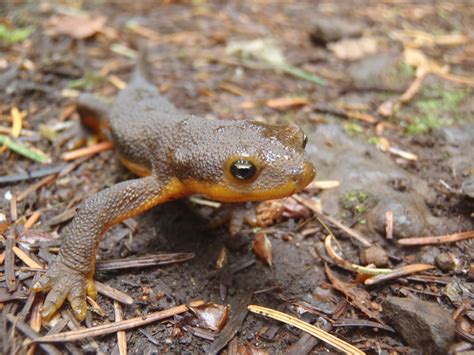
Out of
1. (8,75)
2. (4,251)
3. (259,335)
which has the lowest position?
(259,335)

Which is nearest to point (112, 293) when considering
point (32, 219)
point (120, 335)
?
point (120, 335)

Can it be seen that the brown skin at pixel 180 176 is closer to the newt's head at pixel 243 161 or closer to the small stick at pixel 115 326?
the newt's head at pixel 243 161

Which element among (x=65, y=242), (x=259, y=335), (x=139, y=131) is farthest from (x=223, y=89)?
(x=259, y=335)

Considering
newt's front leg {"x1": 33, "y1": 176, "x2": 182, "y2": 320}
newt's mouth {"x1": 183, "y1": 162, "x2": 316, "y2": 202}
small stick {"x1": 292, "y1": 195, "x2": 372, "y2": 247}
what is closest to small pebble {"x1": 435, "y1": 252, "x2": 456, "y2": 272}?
small stick {"x1": 292, "y1": 195, "x2": 372, "y2": 247}

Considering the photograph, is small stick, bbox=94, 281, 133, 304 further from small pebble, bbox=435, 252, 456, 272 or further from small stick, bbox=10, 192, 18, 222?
small pebble, bbox=435, 252, 456, 272

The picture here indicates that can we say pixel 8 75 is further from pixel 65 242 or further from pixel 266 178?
pixel 266 178

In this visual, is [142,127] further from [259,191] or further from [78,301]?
[78,301]

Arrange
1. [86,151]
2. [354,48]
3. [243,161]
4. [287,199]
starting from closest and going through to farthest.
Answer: [243,161], [287,199], [86,151], [354,48]

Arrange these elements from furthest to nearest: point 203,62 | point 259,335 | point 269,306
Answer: point 203,62 → point 269,306 → point 259,335
